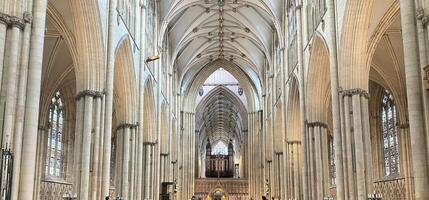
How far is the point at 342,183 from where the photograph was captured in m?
20.2

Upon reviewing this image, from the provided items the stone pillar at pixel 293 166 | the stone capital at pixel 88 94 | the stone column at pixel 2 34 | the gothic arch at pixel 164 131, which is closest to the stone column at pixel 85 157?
the stone capital at pixel 88 94

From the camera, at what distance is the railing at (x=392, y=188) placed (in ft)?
101

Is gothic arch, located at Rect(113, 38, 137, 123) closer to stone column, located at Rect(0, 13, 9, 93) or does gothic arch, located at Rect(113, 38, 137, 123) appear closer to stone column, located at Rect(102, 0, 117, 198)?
stone column, located at Rect(102, 0, 117, 198)

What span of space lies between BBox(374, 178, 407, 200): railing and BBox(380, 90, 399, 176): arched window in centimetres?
65

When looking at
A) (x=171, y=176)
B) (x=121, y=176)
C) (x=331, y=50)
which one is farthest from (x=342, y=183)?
(x=171, y=176)

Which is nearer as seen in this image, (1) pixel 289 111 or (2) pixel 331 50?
(2) pixel 331 50

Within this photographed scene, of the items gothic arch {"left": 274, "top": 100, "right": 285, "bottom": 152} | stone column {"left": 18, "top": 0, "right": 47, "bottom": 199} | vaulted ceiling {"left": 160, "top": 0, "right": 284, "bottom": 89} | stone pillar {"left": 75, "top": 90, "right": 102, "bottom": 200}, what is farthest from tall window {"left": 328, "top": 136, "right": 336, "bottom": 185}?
stone column {"left": 18, "top": 0, "right": 47, "bottom": 199}

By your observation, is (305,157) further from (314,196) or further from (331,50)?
(331,50)

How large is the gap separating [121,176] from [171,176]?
18605mm

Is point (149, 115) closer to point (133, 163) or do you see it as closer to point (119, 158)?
point (133, 163)

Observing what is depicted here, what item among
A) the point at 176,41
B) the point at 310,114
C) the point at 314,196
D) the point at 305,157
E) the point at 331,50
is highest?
the point at 176,41

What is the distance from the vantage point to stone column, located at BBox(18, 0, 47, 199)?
12578mm

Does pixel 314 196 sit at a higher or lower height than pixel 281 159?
lower

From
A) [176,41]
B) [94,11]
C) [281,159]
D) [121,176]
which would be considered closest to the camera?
[94,11]
